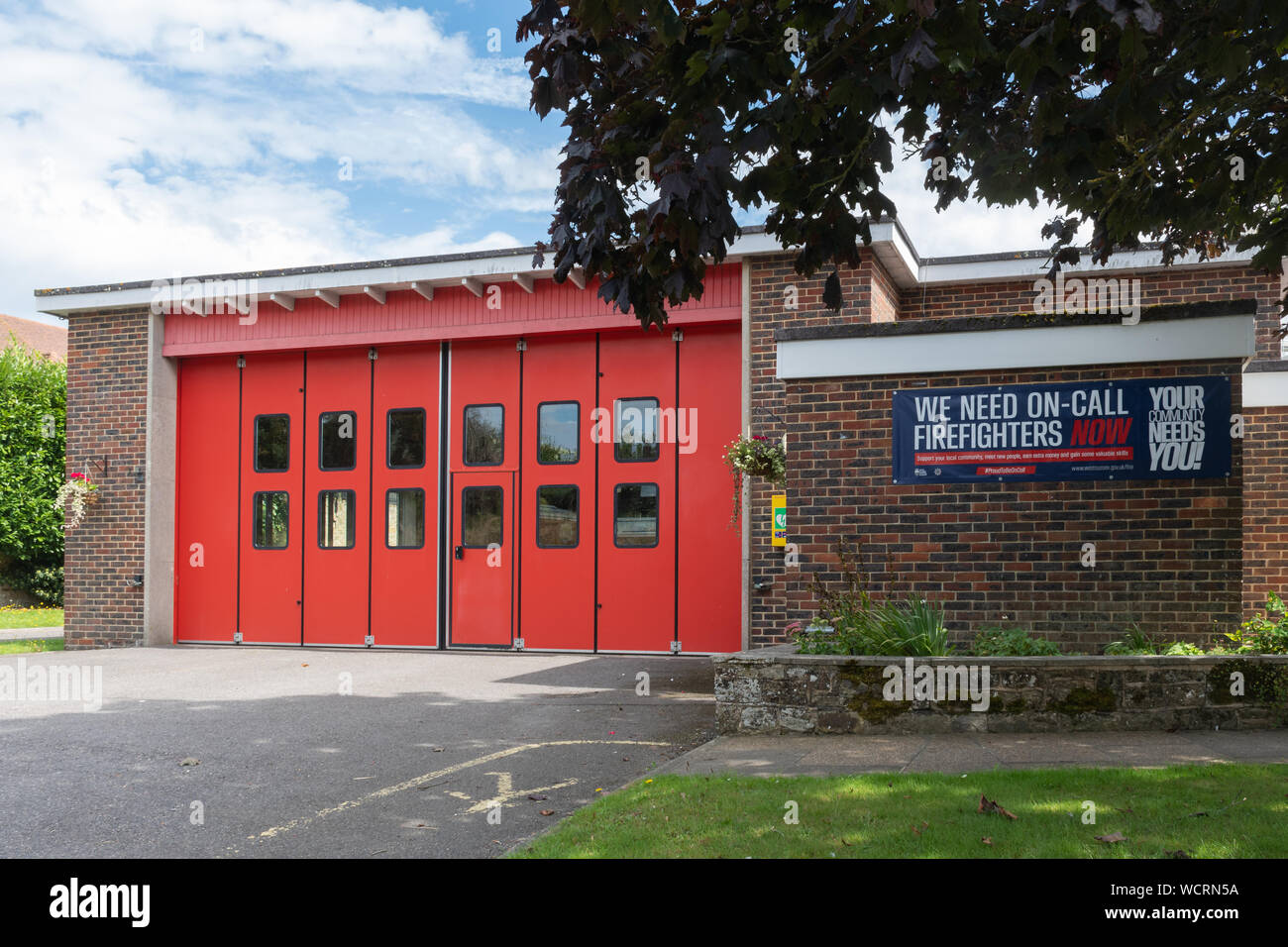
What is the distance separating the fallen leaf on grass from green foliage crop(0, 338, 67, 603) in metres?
23.3

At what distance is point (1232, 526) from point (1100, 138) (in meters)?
3.54

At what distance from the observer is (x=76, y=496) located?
1555 centimetres

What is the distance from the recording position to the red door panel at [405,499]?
14.9 meters

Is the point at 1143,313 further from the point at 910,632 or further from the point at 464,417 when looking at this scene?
the point at 464,417

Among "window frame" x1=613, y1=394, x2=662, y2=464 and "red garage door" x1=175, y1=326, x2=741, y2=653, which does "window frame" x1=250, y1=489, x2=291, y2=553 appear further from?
"window frame" x1=613, y1=394, x2=662, y2=464

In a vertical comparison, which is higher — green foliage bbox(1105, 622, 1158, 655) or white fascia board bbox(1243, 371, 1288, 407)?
white fascia board bbox(1243, 371, 1288, 407)

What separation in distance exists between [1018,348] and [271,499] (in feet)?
37.5

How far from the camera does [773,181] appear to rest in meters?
6.53

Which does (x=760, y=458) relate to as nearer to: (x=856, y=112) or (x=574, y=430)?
(x=574, y=430)

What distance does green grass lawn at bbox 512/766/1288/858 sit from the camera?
4.41 metres

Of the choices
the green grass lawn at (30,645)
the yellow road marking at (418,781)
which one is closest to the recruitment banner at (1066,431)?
the yellow road marking at (418,781)

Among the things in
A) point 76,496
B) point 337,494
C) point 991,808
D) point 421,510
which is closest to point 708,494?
point 421,510

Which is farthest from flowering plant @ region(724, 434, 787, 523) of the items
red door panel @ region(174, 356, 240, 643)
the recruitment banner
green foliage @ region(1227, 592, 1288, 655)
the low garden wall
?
red door panel @ region(174, 356, 240, 643)
